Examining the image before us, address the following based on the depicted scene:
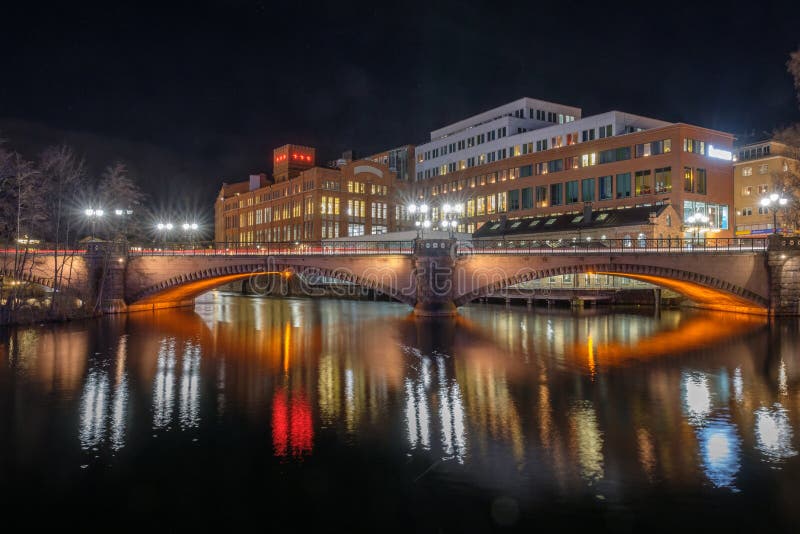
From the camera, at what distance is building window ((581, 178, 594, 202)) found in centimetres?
8525

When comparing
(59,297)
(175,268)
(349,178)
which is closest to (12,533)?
(59,297)

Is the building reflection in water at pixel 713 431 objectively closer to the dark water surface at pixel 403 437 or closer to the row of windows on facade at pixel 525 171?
the dark water surface at pixel 403 437

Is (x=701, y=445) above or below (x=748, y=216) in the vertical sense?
below

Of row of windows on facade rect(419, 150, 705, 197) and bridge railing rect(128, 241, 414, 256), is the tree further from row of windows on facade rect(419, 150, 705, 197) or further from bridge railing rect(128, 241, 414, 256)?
row of windows on facade rect(419, 150, 705, 197)

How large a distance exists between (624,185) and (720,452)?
70.6 metres

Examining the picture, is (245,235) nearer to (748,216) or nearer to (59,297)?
(59,297)

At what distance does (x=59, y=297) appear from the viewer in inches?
1996

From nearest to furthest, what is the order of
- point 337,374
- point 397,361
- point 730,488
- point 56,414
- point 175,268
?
point 730,488 → point 56,414 → point 337,374 → point 397,361 → point 175,268

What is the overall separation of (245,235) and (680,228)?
94.4 metres

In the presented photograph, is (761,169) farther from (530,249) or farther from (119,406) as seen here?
(119,406)

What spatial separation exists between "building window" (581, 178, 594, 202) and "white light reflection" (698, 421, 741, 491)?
69.7 metres

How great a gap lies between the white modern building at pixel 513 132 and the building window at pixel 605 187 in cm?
687

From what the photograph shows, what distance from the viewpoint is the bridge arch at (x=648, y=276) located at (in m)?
49.8

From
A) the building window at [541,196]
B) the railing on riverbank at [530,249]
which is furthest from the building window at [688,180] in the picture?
the building window at [541,196]
